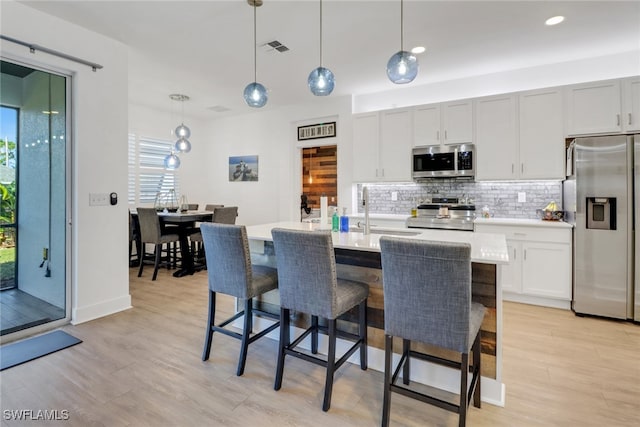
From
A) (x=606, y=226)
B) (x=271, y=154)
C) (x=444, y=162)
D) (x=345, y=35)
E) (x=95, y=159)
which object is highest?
(x=345, y=35)

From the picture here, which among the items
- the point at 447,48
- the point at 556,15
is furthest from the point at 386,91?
the point at 556,15

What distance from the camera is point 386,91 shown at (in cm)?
501

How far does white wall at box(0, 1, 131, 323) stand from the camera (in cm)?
303

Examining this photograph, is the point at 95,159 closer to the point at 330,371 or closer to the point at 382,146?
the point at 330,371

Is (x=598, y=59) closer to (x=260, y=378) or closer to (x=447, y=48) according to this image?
(x=447, y=48)

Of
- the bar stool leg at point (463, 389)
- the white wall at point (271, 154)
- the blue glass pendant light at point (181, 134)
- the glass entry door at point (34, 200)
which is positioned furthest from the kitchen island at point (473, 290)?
the blue glass pendant light at point (181, 134)

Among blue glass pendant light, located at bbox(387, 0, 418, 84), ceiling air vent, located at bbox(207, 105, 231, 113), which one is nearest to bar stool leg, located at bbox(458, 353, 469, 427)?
blue glass pendant light, located at bbox(387, 0, 418, 84)

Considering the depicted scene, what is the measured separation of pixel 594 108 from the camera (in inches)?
140

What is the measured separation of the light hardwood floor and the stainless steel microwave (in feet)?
6.72

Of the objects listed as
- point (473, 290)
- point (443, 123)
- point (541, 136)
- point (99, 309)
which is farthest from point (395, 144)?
point (99, 309)

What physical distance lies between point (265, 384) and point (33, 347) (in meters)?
2.00

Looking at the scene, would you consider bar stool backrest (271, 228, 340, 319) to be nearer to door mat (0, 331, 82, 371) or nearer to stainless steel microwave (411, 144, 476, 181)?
door mat (0, 331, 82, 371)

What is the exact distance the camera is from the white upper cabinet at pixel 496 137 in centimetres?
400

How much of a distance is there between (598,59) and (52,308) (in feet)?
21.1
